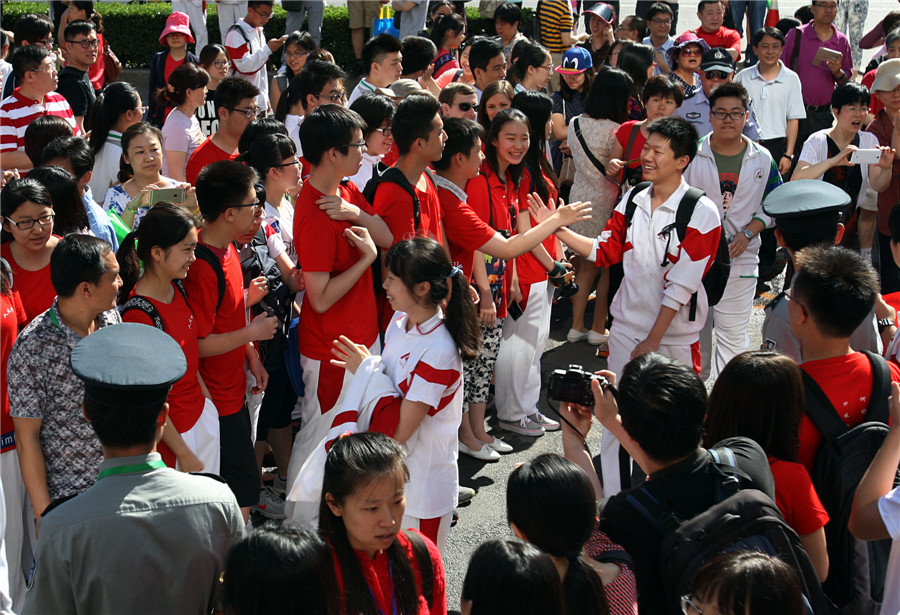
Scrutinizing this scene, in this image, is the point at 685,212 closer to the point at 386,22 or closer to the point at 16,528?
the point at 16,528

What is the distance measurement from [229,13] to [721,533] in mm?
10423

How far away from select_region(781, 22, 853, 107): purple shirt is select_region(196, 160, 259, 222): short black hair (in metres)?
7.96

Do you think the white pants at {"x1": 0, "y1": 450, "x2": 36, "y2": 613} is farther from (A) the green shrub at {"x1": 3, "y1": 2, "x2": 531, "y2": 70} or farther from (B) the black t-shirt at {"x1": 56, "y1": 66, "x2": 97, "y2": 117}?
(A) the green shrub at {"x1": 3, "y1": 2, "x2": 531, "y2": 70}

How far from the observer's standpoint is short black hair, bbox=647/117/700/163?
4688 millimetres

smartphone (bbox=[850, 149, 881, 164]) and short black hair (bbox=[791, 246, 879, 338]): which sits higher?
short black hair (bbox=[791, 246, 879, 338])

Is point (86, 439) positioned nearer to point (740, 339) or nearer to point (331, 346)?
point (331, 346)

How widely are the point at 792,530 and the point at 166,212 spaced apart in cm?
248

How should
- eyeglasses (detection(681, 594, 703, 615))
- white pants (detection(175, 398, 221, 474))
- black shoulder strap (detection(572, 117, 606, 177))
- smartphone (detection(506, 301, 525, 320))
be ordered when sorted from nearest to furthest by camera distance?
eyeglasses (detection(681, 594, 703, 615)) < white pants (detection(175, 398, 221, 474)) < smartphone (detection(506, 301, 525, 320)) < black shoulder strap (detection(572, 117, 606, 177))

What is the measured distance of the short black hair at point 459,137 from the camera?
4969 millimetres

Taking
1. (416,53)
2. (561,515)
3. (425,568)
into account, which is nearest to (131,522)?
(425,568)

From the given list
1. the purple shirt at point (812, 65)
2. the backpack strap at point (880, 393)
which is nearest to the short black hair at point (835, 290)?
the backpack strap at point (880, 393)

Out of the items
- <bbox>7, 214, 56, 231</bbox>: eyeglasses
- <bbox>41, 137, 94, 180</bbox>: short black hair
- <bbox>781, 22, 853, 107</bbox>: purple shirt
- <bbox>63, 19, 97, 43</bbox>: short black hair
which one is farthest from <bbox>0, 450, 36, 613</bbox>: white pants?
<bbox>781, 22, 853, 107</bbox>: purple shirt

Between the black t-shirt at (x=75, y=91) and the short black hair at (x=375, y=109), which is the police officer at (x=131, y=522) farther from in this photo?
the black t-shirt at (x=75, y=91)

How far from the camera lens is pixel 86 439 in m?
3.43
